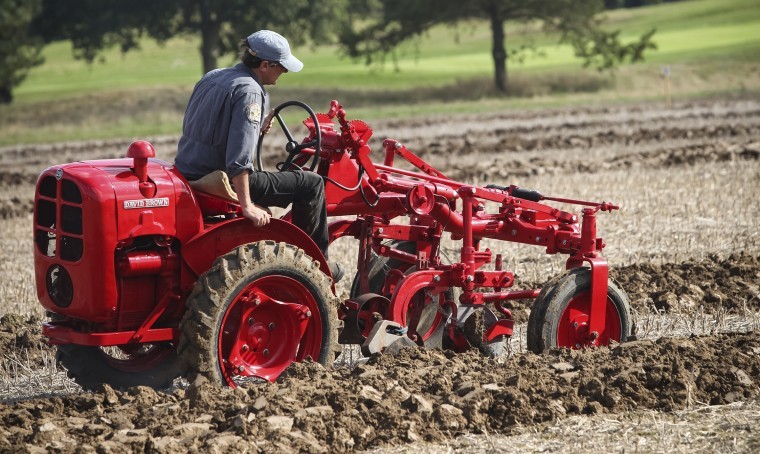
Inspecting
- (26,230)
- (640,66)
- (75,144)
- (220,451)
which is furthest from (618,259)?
(640,66)

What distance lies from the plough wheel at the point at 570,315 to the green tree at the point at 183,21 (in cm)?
3548

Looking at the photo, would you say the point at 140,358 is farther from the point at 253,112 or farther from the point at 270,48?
the point at 270,48

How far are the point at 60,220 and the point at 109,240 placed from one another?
38 centimetres

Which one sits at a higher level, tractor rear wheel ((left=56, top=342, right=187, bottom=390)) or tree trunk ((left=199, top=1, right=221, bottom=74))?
tree trunk ((left=199, top=1, right=221, bottom=74))

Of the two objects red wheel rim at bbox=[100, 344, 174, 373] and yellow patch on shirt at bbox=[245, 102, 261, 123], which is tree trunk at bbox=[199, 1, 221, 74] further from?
yellow patch on shirt at bbox=[245, 102, 261, 123]

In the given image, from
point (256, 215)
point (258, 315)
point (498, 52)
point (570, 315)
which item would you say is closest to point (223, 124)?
point (256, 215)

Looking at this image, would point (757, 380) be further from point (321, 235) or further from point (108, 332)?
point (108, 332)

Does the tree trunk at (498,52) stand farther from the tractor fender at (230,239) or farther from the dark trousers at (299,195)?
the tractor fender at (230,239)

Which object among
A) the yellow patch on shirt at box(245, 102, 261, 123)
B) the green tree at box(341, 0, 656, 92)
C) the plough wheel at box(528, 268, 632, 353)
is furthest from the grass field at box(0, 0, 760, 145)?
the yellow patch on shirt at box(245, 102, 261, 123)

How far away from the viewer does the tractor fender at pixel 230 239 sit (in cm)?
618

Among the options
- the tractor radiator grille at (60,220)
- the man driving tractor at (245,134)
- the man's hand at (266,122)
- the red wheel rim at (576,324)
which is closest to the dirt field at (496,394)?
the red wheel rim at (576,324)

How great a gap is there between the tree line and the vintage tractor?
3376 cm

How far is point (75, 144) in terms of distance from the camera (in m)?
27.1

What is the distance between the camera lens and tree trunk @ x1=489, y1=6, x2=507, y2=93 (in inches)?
1607
